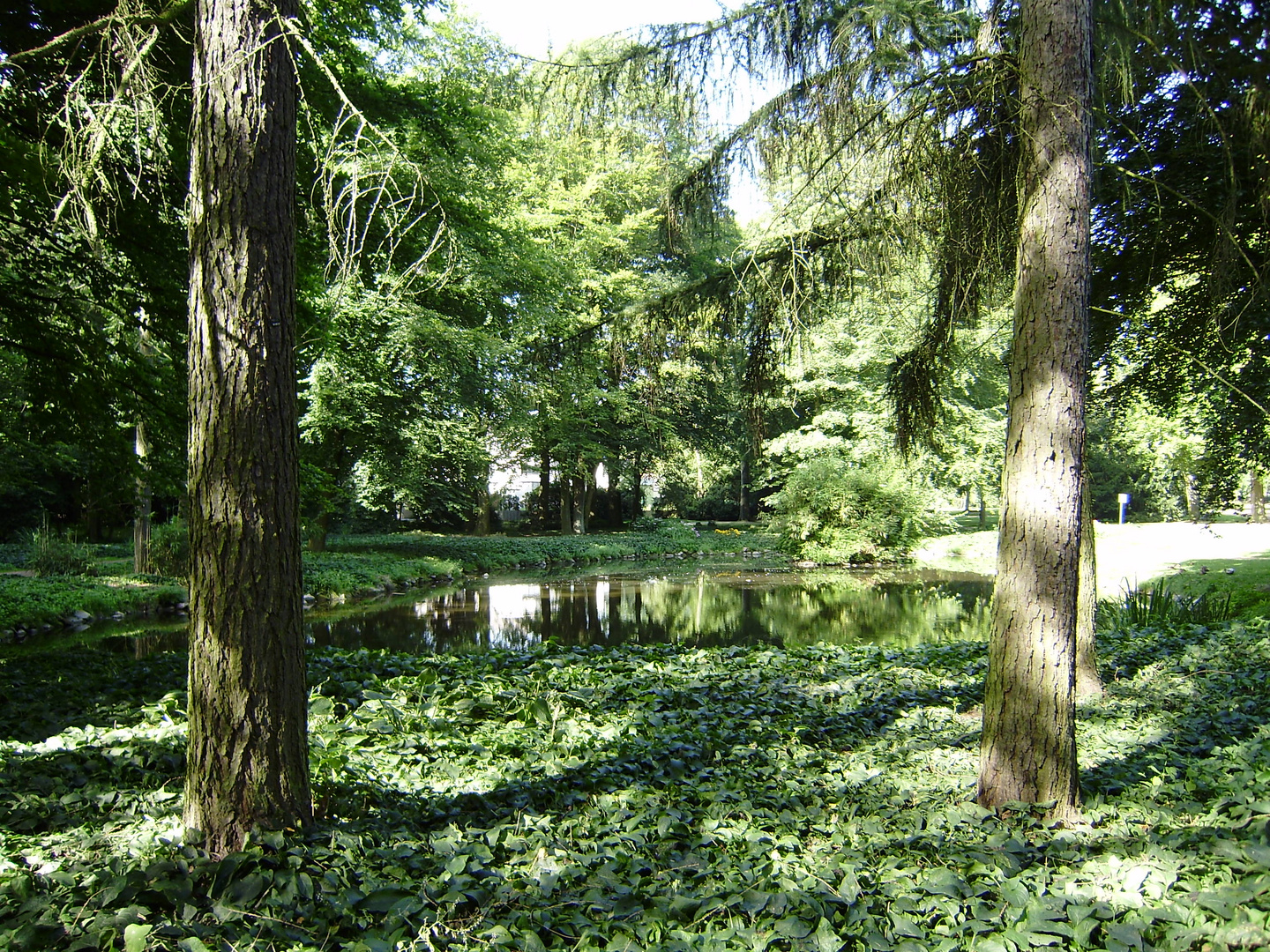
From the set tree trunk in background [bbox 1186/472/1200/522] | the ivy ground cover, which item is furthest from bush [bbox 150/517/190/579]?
tree trunk in background [bbox 1186/472/1200/522]

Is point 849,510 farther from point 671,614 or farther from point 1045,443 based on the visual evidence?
point 1045,443

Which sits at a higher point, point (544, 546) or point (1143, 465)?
point (1143, 465)

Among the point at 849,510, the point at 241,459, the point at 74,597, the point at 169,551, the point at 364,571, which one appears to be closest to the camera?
the point at 241,459

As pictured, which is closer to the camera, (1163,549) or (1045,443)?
(1045,443)

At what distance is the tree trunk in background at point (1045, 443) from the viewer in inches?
125

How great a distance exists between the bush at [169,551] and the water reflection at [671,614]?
350 centimetres

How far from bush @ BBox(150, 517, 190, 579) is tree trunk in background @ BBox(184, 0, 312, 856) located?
12.2 metres

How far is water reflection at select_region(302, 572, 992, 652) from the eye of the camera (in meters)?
10.3

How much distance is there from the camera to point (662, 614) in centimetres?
1269

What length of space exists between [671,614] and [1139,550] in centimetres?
1088

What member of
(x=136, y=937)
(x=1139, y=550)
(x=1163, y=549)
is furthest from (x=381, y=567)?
(x=1163, y=549)

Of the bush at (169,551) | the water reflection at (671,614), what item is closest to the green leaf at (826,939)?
the water reflection at (671,614)

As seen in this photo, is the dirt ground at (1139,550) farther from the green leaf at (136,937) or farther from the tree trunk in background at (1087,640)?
the green leaf at (136,937)

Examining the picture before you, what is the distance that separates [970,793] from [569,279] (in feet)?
56.1
